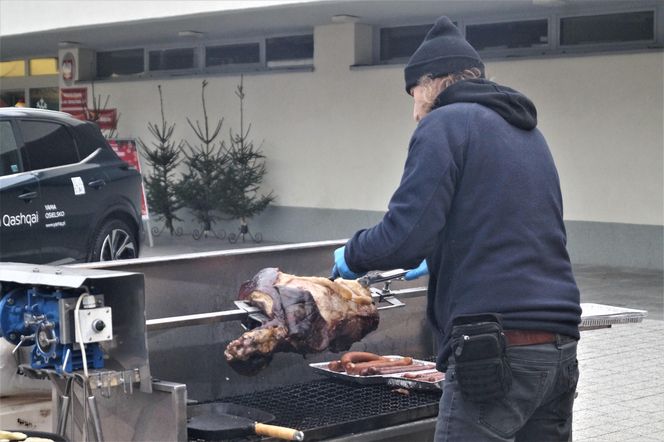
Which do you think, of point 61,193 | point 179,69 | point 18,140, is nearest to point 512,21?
point 179,69

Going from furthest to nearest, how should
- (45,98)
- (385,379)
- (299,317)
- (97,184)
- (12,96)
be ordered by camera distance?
(12,96) → (45,98) → (97,184) → (385,379) → (299,317)

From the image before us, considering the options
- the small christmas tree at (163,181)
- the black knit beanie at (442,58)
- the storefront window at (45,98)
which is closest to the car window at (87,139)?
the small christmas tree at (163,181)

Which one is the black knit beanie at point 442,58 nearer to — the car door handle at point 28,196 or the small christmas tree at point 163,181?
the car door handle at point 28,196

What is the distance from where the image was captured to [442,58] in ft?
11.8

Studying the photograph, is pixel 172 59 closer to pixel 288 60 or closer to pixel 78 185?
pixel 288 60

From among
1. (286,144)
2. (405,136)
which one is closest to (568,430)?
(405,136)

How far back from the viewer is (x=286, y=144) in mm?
17344

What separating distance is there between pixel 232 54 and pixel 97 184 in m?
8.71

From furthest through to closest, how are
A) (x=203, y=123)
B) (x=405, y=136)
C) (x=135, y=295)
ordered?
(x=203, y=123)
(x=405, y=136)
(x=135, y=295)

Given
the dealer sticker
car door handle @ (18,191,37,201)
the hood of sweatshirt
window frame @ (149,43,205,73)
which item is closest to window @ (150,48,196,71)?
window frame @ (149,43,205,73)

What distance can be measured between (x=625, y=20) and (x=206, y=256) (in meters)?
10.0

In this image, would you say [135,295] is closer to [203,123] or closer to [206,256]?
[206,256]

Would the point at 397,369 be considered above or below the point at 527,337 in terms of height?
below

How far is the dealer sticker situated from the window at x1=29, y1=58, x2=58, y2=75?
1250 centimetres
